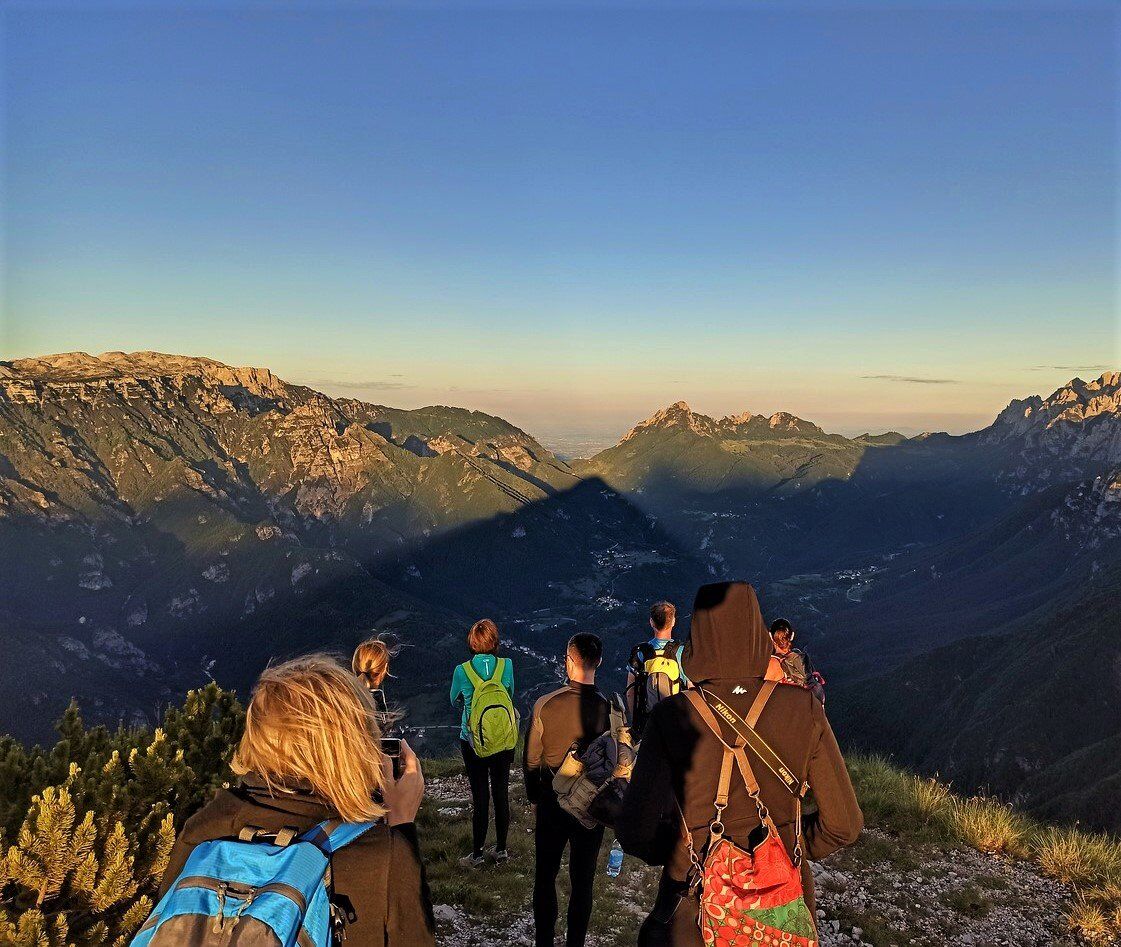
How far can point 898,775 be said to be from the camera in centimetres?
1425

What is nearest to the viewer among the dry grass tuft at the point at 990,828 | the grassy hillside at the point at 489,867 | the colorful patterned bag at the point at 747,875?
the colorful patterned bag at the point at 747,875

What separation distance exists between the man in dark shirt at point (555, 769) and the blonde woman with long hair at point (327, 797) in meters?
3.34

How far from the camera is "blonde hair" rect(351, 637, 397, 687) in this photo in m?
6.95

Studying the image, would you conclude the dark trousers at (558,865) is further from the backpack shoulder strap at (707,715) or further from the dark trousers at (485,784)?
the backpack shoulder strap at (707,715)

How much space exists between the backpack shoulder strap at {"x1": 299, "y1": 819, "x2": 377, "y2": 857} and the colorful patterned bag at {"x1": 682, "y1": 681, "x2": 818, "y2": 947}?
1.88 m


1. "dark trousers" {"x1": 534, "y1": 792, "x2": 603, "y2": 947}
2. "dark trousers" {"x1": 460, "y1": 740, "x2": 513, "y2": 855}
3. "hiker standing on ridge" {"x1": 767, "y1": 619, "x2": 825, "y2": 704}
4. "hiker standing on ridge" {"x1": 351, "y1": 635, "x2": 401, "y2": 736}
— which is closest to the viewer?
"dark trousers" {"x1": 534, "y1": 792, "x2": 603, "y2": 947}

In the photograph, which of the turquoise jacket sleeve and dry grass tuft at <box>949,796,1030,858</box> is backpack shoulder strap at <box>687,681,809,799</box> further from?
dry grass tuft at <box>949,796,1030,858</box>

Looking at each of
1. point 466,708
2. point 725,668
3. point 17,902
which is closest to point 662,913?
point 725,668

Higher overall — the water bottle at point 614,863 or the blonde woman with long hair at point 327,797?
the blonde woman with long hair at point 327,797

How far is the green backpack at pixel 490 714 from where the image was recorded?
329 inches

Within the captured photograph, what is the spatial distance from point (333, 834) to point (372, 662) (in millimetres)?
4504

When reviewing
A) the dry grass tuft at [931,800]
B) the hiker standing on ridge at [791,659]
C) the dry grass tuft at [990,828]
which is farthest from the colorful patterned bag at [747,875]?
the dry grass tuft at [931,800]

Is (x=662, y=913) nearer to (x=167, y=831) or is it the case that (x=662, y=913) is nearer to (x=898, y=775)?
(x=167, y=831)

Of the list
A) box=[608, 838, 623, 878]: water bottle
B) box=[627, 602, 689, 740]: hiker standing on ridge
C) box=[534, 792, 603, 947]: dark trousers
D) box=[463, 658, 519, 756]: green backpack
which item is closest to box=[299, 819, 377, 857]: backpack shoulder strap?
box=[534, 792, 603, 947]: dark trousers
